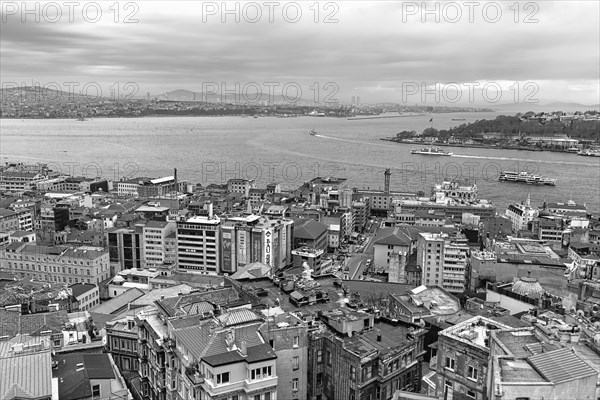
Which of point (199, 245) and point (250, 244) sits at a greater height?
point (250, 244)

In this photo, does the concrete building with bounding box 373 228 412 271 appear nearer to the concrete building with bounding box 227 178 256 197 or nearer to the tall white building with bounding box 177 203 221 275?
the tall white building with bounding box 177 203 221 275

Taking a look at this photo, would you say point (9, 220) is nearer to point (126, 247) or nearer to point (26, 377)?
point (126, 247)

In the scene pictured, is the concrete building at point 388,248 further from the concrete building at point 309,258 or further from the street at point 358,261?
the concrete building at point 309,258

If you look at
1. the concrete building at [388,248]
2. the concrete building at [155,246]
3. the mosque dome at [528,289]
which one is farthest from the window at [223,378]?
the concrete building at [155,246]

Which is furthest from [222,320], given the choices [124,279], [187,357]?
[124,279]

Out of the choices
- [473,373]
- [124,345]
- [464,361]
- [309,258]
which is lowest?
[309,258]

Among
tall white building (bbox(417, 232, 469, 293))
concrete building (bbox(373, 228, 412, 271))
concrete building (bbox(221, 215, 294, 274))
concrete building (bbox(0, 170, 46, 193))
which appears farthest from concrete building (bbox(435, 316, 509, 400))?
concrete building (bbox(0, 170, 46, 193))

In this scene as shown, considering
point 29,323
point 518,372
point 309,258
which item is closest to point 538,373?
point 518,372
